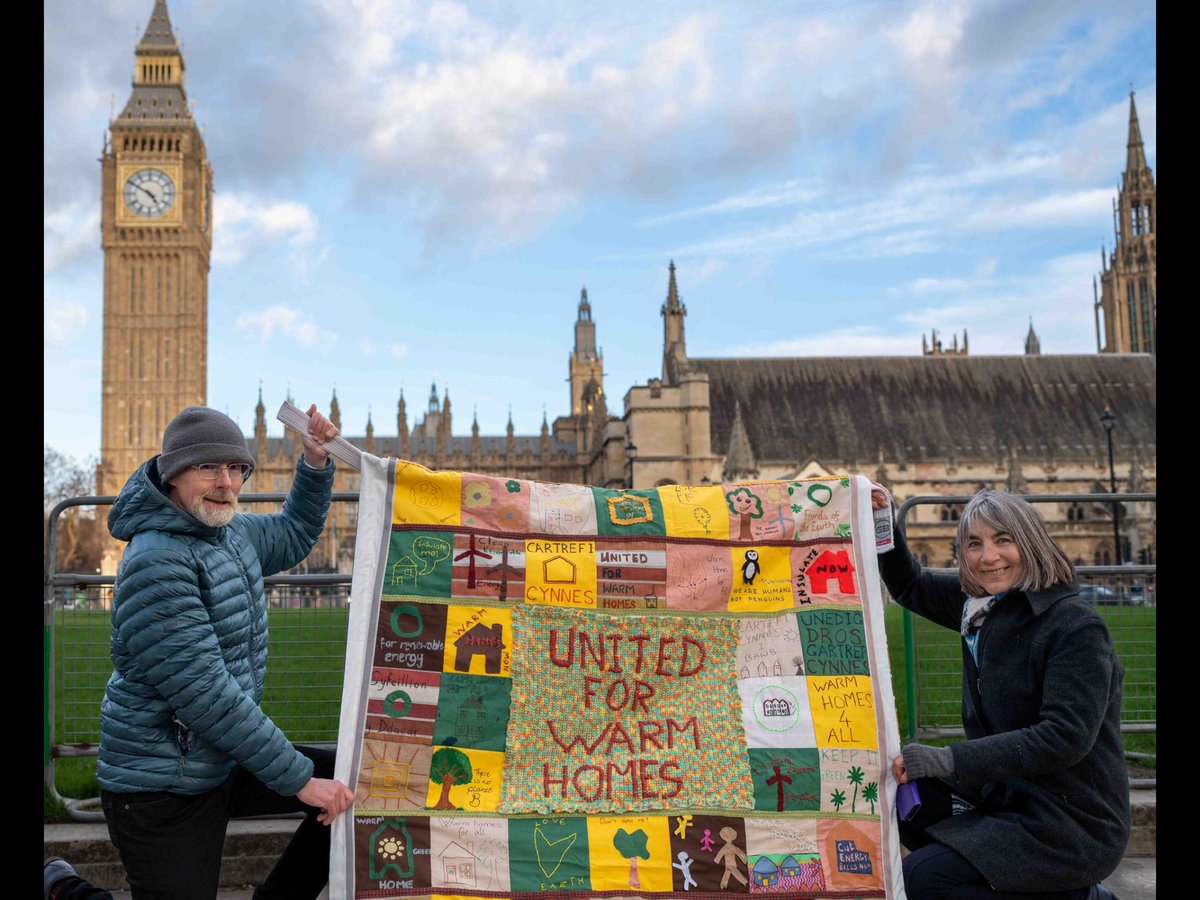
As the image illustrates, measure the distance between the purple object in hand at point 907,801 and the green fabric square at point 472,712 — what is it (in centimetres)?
136

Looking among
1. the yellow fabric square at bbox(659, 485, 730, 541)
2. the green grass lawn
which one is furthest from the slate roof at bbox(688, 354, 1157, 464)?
the yellow fabric square at bbox(659, 485, 730, 541)

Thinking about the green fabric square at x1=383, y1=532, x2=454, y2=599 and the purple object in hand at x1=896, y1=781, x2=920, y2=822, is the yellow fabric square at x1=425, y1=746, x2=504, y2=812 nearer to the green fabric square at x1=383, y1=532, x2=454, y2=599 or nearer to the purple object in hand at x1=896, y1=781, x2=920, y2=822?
the green fabric square at x1=383, y1=532, x2=454, y2=599

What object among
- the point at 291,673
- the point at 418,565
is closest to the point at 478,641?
the point at 418,565

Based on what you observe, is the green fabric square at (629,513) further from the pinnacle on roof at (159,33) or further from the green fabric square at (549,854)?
the pinnacle on roof at (159,33)

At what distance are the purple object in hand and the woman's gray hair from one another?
0.72 metres

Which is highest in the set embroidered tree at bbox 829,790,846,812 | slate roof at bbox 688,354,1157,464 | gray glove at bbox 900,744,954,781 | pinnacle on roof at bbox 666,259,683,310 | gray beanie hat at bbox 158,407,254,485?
pinnacle on roof at bbox 666,259,683,310

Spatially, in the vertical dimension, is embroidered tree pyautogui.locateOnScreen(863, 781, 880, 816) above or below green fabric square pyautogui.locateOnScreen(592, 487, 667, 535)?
below

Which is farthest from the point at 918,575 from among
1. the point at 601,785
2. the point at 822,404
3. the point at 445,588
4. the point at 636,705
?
the point at 822,404

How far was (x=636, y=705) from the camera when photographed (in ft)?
11.5

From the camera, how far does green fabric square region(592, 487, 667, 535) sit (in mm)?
3729

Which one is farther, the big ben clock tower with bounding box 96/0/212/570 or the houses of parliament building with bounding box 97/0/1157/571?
the big ben clock tower with bounding box 96/0/212/570

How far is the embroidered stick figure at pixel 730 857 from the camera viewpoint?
3355 millimetres

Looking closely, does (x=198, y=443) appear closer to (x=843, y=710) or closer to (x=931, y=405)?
(x=843, y=710)

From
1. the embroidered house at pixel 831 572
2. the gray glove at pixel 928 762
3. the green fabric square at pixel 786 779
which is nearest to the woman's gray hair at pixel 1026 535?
the embroidered house at pixel 831 572
